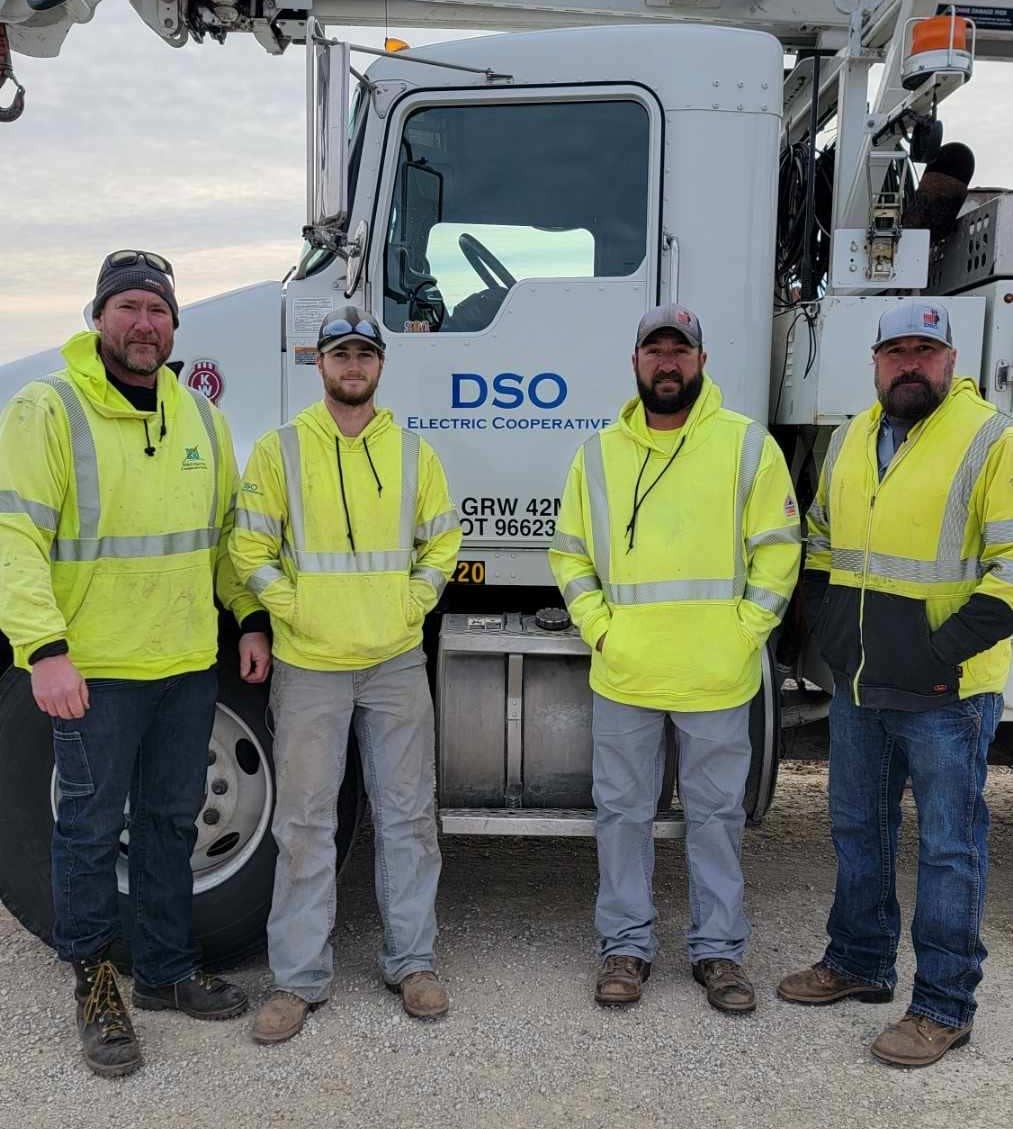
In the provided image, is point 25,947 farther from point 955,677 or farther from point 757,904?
point 955,677

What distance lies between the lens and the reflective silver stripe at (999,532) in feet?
9.63

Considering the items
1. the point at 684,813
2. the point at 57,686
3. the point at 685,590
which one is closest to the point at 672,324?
the point at 685,590

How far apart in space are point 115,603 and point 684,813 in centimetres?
180

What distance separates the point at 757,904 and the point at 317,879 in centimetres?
177

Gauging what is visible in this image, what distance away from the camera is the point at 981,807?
123 inches

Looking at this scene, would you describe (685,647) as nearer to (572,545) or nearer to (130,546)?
(572,545)

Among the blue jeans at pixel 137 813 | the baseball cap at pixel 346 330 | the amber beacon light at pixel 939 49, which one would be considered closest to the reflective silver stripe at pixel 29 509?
the blue jeans at pixel 137 813

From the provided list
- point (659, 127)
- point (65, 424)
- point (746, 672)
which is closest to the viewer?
point (65, 424)

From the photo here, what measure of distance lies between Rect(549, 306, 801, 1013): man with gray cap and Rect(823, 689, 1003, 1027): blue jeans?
32 cm

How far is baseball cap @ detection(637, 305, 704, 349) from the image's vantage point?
3.21m

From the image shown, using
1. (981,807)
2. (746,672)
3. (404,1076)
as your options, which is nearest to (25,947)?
(404,1076)

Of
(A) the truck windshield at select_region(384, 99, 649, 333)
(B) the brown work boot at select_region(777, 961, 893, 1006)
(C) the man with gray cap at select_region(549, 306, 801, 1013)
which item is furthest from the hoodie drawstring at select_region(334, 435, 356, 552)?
(B) the brown work boot at select_region(777, 961, 893, 1006)

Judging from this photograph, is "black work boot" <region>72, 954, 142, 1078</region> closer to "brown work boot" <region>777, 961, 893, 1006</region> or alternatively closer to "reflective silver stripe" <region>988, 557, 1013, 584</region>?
"brown work boot" <region>777, 961, 893, 1006</region>

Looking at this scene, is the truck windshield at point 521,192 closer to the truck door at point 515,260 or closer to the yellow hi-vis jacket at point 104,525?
the truck door at point 515,260
